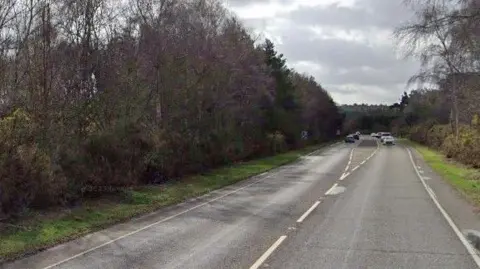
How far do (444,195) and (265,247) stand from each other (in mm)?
12519

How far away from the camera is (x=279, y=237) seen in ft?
37.4

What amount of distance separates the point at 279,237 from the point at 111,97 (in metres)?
12.8

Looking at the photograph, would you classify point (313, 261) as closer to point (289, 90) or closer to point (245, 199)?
point (245, 199)

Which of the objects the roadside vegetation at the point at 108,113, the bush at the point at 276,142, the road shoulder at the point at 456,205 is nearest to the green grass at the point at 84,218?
the roadside vegetation at the point at 108,113

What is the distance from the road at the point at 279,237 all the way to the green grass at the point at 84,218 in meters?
0.49

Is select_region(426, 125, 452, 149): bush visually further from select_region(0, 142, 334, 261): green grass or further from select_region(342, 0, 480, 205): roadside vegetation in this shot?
select_region(0, 142, 334, 261): green grass

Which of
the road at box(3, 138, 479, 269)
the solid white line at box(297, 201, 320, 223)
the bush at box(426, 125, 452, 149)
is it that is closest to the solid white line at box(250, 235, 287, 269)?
the road at box(3, 138, 479, 269)

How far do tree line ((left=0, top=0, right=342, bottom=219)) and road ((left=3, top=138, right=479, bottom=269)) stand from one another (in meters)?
3.21

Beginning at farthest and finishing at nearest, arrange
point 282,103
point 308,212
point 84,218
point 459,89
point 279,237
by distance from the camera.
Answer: point 282,103 < point 459,89 < point 308,212 < point 84,218 < point 279,237

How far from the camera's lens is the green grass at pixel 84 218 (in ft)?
35.5

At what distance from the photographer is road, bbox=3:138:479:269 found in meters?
9.18

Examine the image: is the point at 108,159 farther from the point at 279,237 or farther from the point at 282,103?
the point at 282,103

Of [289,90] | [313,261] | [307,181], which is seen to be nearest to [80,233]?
[313,261]

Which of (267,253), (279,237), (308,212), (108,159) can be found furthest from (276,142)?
(267,253)
